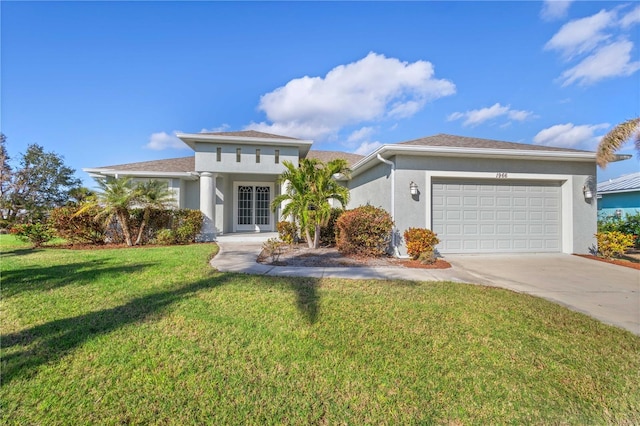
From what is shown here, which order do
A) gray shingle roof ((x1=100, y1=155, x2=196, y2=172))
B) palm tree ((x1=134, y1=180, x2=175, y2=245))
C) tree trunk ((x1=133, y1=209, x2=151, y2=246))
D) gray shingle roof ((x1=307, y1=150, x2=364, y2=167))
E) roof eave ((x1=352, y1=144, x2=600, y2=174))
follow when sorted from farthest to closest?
gray shingle roof ((x1=307, y1=150, x2=364, y2=167))
gray shingle roof ((x1=100, y1=155, x2=196, y2=172))
tree trunk ((x1=133, y1=209, x2=151, y2=246))
palm tree ((x1=134, y1=180, x2=175, y2=245))
roof eave ((x1=352, y1=144, x2=600, y2=174))

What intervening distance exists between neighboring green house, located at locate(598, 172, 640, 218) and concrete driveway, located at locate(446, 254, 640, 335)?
950 cm

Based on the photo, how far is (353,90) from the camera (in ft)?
54.1

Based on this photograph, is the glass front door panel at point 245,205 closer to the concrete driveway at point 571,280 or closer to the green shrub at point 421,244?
the green shrub at point 421,244

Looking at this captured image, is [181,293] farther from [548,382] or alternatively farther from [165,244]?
[165,244]

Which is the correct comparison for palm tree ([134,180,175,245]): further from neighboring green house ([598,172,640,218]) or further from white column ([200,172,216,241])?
neighboring green house ([598,172,640,218])

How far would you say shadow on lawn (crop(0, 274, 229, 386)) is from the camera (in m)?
2.79

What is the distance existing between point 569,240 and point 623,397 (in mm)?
9154

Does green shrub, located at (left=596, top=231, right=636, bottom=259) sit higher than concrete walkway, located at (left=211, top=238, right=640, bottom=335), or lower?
higher

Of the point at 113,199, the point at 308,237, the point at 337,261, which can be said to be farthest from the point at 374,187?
the point at 113,199

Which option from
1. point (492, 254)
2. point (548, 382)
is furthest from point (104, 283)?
point (492, 254)

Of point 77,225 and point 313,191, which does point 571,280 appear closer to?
point 313,191

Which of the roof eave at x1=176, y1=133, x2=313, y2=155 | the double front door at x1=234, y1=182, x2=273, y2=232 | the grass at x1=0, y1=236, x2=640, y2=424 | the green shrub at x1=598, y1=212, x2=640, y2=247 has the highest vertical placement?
the roof eave at x1=176, y1=133, x2=313, y2=155

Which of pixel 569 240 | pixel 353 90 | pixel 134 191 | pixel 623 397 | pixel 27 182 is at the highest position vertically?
pixel 353 90

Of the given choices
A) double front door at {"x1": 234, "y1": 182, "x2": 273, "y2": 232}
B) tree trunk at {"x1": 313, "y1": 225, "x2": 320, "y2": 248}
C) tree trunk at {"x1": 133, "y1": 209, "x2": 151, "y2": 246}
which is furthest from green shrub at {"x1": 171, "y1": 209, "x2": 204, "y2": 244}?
tree trunk at {"x1": 313, "y1": 225, "x2": 320, "y2": 248}
